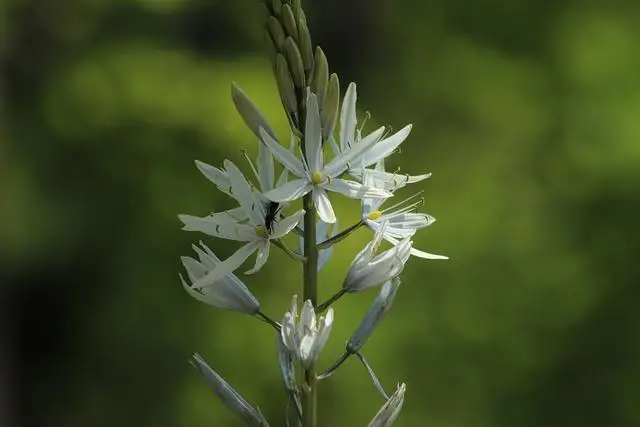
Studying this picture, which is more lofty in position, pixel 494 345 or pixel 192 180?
pixel 192 180

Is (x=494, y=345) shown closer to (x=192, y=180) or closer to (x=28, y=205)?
(x=192, y=180)

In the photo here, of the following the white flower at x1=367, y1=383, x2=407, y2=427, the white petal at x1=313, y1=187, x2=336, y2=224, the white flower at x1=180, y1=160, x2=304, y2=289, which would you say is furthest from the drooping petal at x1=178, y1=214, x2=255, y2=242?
the white flower at x1=367, y1=383, x2=407, y2=427

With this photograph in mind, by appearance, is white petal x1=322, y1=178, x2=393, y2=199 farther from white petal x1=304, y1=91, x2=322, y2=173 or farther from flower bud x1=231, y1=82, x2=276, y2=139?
flower bud x1=231, y1=82, x2=276, y2=139

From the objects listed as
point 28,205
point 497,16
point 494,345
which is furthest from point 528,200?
point 28,205

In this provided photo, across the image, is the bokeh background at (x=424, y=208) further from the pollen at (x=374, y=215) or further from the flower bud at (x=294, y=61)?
the flower bud at (x=294, y=61)

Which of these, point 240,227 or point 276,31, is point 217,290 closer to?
point 240,227

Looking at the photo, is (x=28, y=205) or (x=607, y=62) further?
(x=28, y=205)
